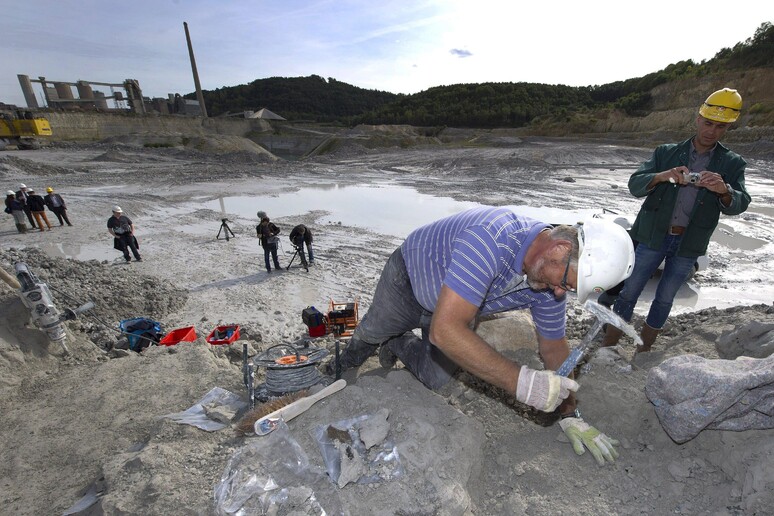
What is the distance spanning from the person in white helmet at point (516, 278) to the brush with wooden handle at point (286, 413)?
86 cm

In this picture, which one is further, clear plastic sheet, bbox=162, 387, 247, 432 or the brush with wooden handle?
clear plastic sheet, bbox=162, 387, 247, 432

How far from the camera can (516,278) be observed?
2143 millimetres

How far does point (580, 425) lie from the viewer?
85.0 inches

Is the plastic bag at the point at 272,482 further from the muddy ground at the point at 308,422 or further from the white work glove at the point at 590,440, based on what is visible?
the white work glove at the point at 590,440

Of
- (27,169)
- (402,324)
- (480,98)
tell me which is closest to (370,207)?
(402,324)

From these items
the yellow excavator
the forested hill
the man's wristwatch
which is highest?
the forested hill

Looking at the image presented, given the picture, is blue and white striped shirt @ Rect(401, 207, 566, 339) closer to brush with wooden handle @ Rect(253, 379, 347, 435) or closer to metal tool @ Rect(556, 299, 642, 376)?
metal tool @ Rect(556, 299, 642, 376)

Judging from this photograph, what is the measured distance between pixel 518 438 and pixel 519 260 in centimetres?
112

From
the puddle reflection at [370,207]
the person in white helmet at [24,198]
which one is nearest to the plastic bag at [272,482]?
the puddle reflection at [370,207]

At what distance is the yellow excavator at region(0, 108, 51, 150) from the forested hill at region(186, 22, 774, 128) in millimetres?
39400

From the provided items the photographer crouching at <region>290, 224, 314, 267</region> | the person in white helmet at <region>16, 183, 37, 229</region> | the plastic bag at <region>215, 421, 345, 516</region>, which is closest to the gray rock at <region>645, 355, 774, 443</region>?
the plastic bag at <region>215, 421, 345, 516</region>

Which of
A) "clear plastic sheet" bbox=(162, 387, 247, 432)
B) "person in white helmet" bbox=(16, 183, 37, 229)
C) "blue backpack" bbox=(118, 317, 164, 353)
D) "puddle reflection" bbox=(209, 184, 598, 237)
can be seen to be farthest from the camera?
"puddle reflection" bbox=(209, 184, 598, 237)

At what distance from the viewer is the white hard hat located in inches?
69.6

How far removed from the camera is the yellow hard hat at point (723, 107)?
272 centimetres
